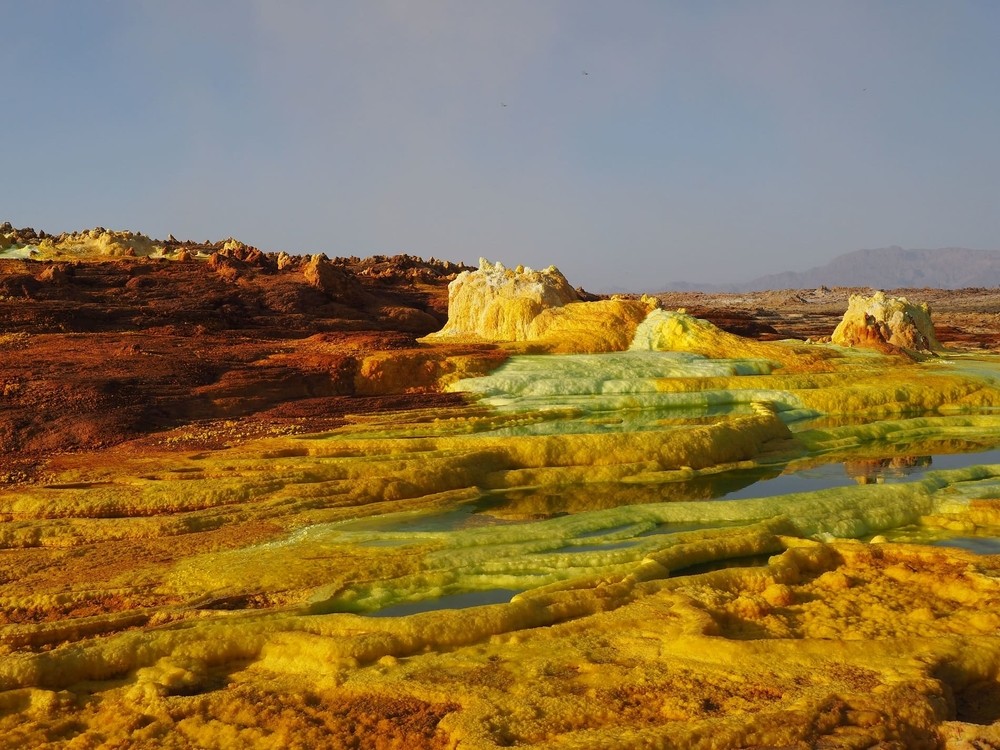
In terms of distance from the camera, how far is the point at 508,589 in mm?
11508

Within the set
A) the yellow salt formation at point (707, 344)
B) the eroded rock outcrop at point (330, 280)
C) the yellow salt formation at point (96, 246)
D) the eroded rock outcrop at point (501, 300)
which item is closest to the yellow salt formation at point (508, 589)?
the yellow salt formation at point (707, 344)

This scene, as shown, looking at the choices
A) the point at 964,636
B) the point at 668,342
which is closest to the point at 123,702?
the point at 964,636

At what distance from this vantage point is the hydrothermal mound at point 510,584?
7379 mm

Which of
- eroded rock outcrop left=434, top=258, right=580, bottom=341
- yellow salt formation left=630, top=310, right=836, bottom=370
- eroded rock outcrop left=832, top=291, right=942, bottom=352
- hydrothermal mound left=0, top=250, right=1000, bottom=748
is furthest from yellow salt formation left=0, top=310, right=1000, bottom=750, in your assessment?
eroded rock outcrop left=832, top=291, right=942, bottom=352

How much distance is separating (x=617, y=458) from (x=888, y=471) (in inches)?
251

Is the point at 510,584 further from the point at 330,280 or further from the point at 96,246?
the point at 96,246

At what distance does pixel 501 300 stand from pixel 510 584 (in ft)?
69.2

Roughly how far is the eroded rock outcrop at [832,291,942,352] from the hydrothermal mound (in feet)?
31.9

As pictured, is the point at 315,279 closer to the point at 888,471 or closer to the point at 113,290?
the point at 113,290

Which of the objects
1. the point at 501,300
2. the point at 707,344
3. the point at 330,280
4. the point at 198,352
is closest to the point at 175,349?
the point at 198,352

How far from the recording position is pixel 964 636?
29.2ft

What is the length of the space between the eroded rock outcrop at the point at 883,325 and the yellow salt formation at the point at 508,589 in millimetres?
11062

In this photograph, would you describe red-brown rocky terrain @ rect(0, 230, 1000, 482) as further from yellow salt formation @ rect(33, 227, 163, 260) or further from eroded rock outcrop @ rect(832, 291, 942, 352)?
eroded rock outcrop @ rect(832, 291, 942, 352)

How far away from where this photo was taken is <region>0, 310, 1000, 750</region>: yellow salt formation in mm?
7355
